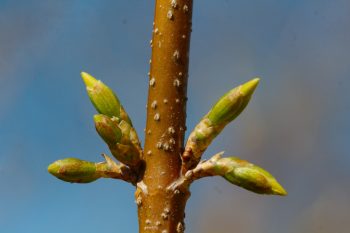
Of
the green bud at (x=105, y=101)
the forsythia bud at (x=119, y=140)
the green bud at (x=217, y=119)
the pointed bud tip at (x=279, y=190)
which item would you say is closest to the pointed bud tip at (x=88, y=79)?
the green bud at (x=105, y=101)

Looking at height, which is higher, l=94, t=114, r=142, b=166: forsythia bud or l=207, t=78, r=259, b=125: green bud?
l=207, t=78, r=259, b=125: green bud

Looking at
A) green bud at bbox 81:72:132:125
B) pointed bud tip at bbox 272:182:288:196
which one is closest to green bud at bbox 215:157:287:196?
pointed bud tip at bbox 272:182:288:196

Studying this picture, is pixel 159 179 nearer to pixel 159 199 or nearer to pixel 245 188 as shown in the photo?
pixel 159 199

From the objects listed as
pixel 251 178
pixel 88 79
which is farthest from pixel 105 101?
pixel 251 178

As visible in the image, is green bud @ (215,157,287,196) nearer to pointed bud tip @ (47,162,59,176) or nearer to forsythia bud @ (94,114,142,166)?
forsythia bud @ (94,114,142,166)

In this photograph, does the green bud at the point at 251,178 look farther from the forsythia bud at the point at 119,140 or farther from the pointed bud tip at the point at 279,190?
the forsythia bud at the point at 119,140

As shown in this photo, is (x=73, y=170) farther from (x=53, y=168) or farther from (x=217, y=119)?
(x=217, y=119)
